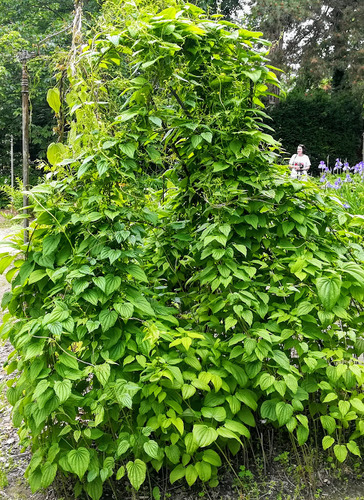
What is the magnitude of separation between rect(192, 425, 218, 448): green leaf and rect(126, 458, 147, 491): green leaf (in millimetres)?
207

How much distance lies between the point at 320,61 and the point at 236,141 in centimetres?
1338

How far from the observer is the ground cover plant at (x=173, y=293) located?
1.61 m

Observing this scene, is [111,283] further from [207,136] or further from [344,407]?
[344,407]

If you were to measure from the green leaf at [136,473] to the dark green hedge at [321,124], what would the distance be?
12.5 meters

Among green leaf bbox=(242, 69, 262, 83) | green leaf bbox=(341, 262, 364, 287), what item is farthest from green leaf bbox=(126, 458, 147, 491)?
green leaf bbox=(242, 69, 262, 83)

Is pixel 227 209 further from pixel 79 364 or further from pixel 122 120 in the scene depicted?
pixel 79 364

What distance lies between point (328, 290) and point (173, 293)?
681mm

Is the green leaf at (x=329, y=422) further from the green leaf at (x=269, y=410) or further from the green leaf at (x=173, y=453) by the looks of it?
the green leaf at (x=173, y=453)

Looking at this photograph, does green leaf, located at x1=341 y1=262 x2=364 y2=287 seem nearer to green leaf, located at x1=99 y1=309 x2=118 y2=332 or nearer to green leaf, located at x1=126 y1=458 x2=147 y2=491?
green leaf, located at x1=99 y1=309 x2=118 y2=332

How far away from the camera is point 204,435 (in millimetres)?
1568

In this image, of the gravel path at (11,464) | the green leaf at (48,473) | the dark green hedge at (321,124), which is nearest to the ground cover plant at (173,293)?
the green leaf at (48,473)

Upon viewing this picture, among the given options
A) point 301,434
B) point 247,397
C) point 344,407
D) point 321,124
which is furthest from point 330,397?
point 321,124

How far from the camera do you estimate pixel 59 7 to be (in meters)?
14.6

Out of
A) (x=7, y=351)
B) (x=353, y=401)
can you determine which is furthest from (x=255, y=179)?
(x=7, y=351)
